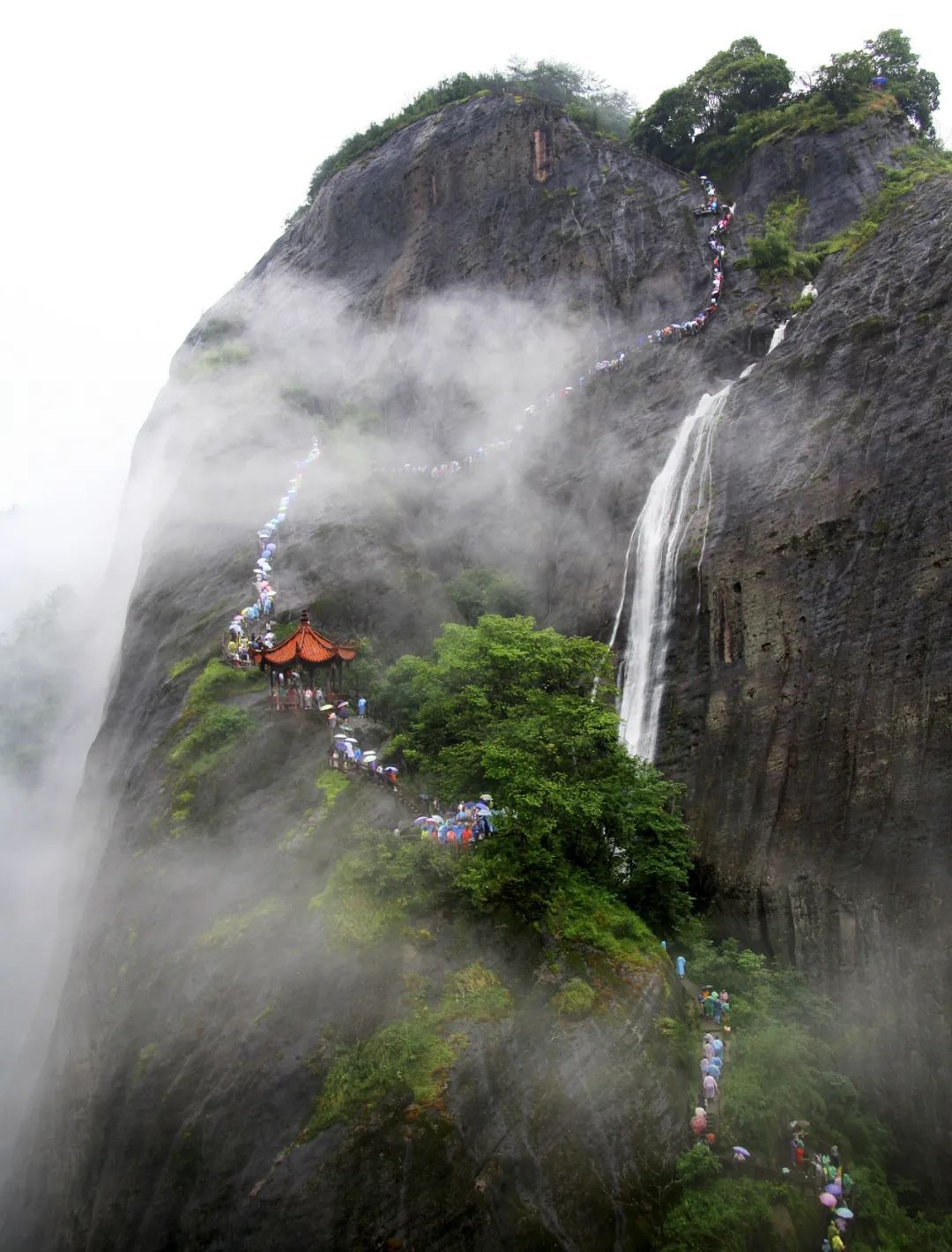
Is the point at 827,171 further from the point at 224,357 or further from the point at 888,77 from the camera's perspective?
the point at 224,357

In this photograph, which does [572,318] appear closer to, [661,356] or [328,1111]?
[661,356]

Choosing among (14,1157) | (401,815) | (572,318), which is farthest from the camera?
(572,318)

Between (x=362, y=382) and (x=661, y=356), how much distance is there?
15503mm


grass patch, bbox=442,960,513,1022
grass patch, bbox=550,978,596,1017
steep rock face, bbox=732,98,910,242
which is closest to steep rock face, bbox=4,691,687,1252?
grass patch, bbox=442,960,513,1022

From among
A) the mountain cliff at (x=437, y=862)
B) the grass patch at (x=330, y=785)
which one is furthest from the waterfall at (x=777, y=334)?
the grass patch at (x=330, y=785)

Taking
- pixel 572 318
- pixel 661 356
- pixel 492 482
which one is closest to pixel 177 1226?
pixel 492 482

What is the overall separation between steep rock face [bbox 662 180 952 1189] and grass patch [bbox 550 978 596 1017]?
5233mm

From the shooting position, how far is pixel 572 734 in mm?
17812

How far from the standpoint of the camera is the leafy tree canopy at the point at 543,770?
52.7 ft

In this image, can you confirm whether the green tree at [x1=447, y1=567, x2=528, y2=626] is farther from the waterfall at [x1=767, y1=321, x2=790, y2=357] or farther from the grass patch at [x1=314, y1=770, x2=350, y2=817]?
the waterfall at [x1=767, y1=321, x2=790, y2=357]

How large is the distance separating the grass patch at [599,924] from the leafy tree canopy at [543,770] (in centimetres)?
32

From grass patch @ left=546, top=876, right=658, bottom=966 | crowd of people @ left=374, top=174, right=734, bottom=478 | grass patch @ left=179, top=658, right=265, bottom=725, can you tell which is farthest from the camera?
crowd of people @ left=374, top=174, right=734, bottom=478

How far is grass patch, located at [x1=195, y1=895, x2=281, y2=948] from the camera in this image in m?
16.2

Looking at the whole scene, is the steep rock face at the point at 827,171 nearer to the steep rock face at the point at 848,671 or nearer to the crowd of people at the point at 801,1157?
the steep rock face at the point at 848,671
